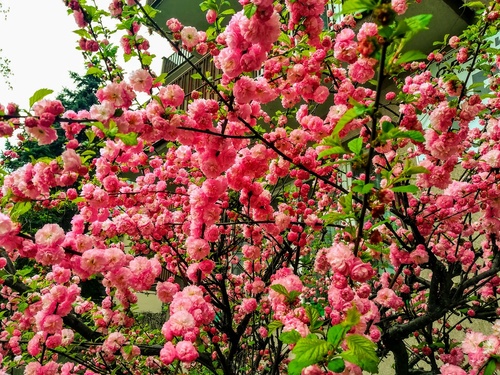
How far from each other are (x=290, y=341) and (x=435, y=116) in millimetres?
1671

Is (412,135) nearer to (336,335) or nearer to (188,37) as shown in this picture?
(336,335)

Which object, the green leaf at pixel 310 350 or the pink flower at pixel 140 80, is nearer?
the green leaf at pixel 310 350

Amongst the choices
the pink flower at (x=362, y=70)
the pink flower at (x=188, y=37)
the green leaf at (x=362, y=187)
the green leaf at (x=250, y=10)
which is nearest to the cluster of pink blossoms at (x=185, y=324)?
the green leaf at (x=362, y=187)

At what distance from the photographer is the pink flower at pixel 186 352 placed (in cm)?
172

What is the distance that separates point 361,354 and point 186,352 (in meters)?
0.98

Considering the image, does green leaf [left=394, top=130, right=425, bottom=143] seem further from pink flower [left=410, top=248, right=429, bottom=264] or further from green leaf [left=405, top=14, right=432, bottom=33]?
pink flower [left=410, top=248, right=429, bottom=264]

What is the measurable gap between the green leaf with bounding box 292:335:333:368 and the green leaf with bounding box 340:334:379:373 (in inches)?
2.7

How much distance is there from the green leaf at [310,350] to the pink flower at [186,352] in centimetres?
76

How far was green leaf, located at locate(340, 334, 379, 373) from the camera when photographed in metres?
1.15

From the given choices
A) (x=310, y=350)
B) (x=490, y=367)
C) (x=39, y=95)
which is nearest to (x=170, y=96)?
(x=39, y=95)

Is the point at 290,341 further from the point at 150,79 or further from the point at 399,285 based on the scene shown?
the point at 399,285

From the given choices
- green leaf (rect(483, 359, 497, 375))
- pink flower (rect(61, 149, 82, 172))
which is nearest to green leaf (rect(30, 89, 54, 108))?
pink flower (rect(61, 149, 82, 172))

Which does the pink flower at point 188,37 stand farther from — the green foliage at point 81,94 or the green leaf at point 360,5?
the green foliage at point 81,94

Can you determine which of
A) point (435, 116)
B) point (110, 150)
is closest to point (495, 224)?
point (435, 116)
